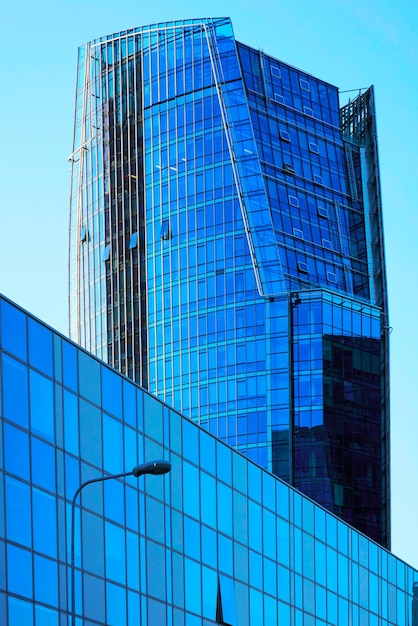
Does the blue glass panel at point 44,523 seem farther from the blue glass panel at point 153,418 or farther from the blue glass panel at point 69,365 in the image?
the blue glass panel at point 153,418

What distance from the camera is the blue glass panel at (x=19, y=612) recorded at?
40.0m

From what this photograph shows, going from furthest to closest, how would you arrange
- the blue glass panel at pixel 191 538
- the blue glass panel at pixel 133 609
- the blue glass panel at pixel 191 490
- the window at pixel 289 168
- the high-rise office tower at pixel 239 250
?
the window at pixel 289 168
the high-rise office tower at pixel 239 250
the blue glass panel at pixel 191 490
the blue glass panel at pixel 191 538
the blue glass panel at pixel 133 609

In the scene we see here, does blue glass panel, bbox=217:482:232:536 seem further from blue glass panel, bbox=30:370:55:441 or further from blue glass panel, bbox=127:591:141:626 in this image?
blue glass panel, bbox=30:370:55:441

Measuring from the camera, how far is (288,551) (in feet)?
210

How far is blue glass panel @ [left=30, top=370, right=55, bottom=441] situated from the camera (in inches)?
1692

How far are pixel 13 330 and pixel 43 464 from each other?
4.13 meters

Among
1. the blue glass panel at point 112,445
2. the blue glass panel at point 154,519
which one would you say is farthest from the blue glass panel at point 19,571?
the blue glass panel at point 154,519

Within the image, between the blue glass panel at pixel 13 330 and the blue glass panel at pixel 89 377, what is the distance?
395 cm

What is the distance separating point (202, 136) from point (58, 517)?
348ft

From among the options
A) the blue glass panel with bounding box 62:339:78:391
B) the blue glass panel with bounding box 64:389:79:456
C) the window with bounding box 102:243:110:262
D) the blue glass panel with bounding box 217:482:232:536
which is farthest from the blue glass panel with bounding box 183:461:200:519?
the window with bounding box 102:243:110:262

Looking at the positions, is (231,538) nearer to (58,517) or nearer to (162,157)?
(58,517)

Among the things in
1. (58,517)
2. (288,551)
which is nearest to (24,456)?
(58,517)

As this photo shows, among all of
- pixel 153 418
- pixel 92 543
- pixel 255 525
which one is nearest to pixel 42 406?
pixel 92 543

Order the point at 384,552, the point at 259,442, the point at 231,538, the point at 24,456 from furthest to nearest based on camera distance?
1. the point at 259,442
2. the point at 384,552
3. the point at 231,538
4. the point at 24,456
